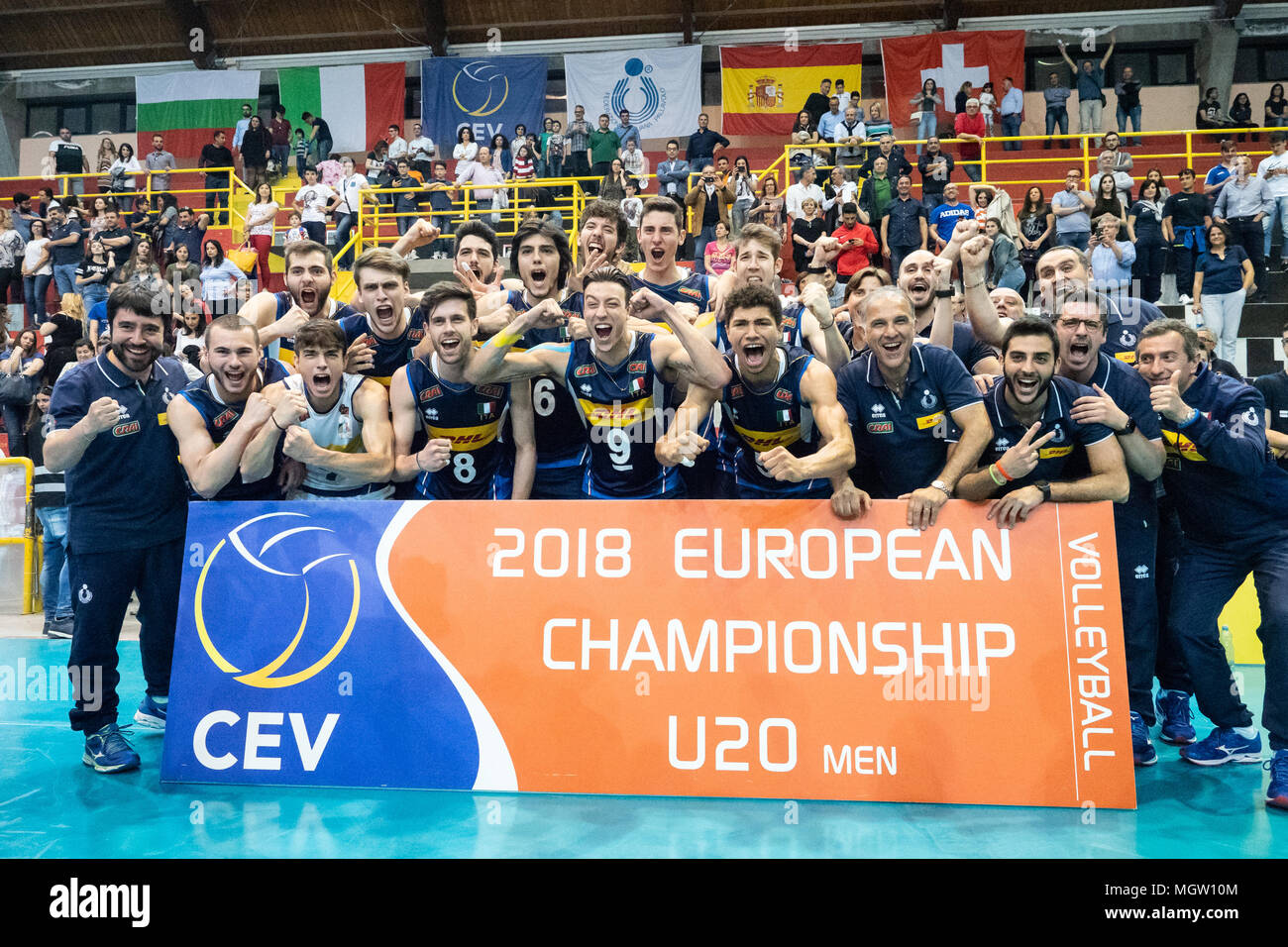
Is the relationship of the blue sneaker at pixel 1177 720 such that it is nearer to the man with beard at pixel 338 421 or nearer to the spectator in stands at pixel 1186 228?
the man with beard at pixel 338 421

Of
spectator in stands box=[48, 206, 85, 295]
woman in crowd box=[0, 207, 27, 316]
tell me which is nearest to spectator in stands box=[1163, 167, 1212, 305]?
spectator in stands box=[48, 206, 85, 295]

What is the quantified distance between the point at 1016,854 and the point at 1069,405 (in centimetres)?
244

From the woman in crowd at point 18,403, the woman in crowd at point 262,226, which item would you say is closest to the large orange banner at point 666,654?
the woman in crowd at point 18,403

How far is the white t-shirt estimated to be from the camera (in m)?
17.6

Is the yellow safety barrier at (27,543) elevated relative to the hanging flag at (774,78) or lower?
lower

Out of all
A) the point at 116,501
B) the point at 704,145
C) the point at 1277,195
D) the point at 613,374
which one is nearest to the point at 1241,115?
the point at 1277,195

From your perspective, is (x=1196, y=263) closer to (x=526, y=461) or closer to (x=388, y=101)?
(x=526, y=461)

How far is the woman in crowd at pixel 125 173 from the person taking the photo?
20.7m

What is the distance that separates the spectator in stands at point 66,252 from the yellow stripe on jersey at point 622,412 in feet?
50.8

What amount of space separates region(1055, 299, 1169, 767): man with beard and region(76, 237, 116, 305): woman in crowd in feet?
53.1

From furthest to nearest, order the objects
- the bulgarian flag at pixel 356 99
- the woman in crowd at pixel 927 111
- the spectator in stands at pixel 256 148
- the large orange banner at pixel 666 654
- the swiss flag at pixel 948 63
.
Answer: the bulgarian flag at pixel 356 99 → the swiss flag at pixel 948 63 → the spectator in stands at pixel 256 148 → the woman in crowd at pixel 927 111 → the large orange banner at pixel 666 654

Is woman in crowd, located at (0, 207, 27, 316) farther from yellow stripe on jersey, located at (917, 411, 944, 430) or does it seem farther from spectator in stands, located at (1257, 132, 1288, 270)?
spectator in stands, located at (1257, 132, 1288, 270)

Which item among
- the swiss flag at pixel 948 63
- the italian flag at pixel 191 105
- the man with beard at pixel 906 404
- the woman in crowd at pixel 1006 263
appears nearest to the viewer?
the man with beard at pixel 906 404

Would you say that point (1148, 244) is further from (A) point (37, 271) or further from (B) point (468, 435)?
(A) point (37, 271)
